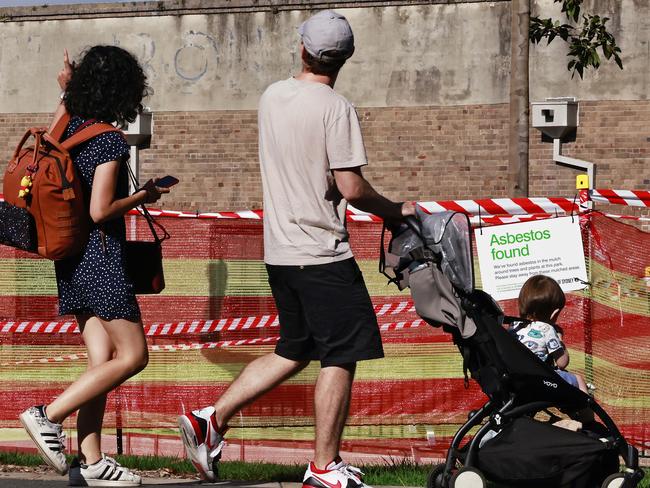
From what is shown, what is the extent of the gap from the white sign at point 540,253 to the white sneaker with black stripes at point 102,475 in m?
2.94

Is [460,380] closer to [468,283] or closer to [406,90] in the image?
[468,283]

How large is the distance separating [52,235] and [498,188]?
→ 1479cm

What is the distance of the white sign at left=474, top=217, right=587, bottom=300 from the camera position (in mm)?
8219

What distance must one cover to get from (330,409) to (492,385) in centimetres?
65

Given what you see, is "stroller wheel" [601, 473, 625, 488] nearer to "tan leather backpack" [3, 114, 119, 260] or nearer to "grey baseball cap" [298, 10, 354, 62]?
"grey baseball cap" [298, 10, 354, 62]

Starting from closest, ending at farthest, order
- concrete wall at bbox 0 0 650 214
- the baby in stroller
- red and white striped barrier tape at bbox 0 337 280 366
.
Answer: the baby in stroller
red and white striped barrier tape at bbox 0 337 280 366
concrete wall at bbox 0 0 650 214

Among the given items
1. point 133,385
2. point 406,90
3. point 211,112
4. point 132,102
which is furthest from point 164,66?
point 132,102

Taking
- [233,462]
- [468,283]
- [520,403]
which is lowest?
[233,462]

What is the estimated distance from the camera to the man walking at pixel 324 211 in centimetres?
560

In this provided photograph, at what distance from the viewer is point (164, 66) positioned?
21594 millimetres

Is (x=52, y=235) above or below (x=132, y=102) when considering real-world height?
below

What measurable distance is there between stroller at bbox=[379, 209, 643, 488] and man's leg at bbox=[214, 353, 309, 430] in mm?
613

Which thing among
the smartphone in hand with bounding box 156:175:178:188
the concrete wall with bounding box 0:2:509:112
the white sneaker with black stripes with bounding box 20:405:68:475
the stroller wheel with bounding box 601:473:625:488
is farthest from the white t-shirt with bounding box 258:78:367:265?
the concrete wall with bounding box 0:2:509:112

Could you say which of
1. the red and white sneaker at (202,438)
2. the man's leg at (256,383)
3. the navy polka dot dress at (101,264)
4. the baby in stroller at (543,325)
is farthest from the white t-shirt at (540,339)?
the navy polka dot dress at (101,264)
